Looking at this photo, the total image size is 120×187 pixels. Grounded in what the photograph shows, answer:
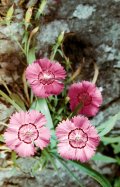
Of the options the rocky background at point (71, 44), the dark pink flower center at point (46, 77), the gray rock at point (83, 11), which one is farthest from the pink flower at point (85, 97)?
the gray rock at point (83, 11)

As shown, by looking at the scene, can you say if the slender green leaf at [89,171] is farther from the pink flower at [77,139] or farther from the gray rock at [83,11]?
the gray rock at [83,11]

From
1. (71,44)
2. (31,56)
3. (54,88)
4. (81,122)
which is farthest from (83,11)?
(81,122)

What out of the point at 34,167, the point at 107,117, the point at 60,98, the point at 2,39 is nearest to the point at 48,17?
the point at 2,39

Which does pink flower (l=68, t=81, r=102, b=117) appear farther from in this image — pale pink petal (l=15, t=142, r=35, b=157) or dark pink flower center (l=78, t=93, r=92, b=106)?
pale pink petal (l=15, t=142, r=35, b=157)

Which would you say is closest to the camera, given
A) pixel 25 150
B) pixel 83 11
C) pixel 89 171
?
pixel 25 150

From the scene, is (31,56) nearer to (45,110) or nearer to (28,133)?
(45,110)

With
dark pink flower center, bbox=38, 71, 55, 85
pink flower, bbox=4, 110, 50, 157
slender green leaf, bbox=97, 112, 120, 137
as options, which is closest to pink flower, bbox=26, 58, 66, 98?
dark pink flower center, bbox=38, 71, 55, 85
